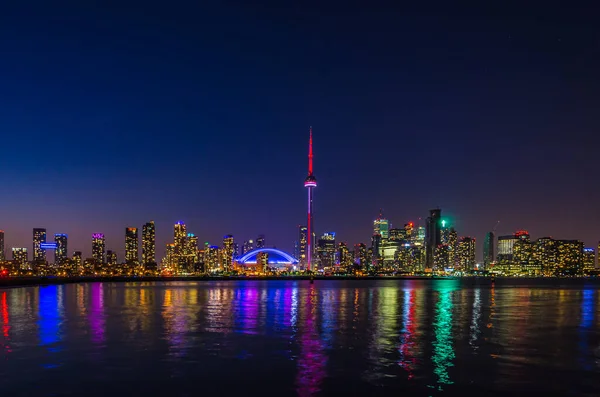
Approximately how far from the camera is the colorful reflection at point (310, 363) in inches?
771

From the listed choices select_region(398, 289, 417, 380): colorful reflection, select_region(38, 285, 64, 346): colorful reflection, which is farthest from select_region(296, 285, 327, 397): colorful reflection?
select_region(38, 285, 64, 346): colorful reflection

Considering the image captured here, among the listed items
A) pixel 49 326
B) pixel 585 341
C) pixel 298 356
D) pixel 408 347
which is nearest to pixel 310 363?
pixel 298 356

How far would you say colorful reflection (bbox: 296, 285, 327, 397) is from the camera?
64.2 ft

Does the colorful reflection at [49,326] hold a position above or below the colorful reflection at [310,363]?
below

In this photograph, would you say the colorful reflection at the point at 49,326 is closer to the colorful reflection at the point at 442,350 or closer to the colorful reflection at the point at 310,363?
the colorful reflection at the point at 310,363

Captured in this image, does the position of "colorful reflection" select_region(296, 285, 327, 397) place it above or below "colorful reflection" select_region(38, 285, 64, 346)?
above

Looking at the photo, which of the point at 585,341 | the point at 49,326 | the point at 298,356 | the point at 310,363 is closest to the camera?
the point at 310,363

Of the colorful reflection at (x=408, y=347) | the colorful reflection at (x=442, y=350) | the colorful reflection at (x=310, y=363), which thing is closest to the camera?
the colorful reflection at (x=310, y=363)

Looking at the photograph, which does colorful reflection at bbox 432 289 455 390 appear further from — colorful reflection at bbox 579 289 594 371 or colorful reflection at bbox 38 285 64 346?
colorful reflection at bbox 38 285 64 346

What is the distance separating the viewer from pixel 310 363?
79.7ft

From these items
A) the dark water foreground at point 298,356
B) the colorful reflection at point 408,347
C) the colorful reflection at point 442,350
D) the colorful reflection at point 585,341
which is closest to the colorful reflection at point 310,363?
the dark water foreground at point 298,356

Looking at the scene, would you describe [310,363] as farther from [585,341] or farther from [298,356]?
[585,341]

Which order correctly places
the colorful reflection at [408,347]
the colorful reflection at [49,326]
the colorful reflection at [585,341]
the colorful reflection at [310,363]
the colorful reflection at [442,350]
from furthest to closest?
the colorful reflection at [49,326] < the colorful reflection at [585,341] < the colorful reflection at [408,347] < the colorful reflection at [442,350] < the colorful reflection at [310,363]

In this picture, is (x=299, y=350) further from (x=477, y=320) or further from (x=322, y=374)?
(x=477, y=320)
